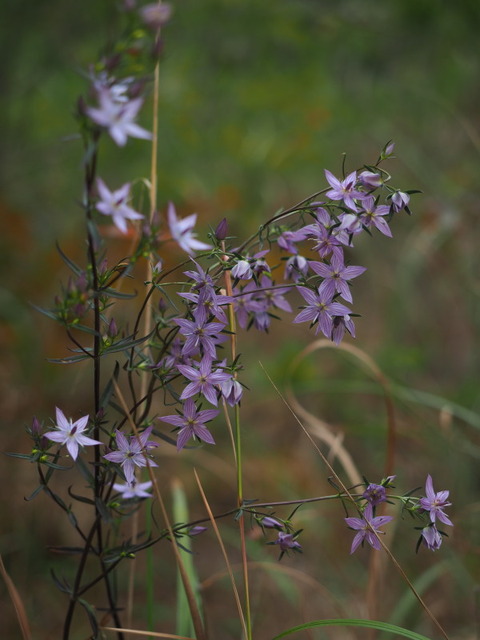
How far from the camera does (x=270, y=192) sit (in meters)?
3.67

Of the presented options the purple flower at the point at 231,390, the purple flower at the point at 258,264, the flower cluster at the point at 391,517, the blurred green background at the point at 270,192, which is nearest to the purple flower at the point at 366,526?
the flower cluster at the point at 391,517

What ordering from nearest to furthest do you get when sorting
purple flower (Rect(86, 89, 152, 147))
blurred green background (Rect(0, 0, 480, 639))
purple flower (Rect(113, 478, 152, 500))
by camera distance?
1. purple flower (Rect(86, 89, 152, 147))
2. purple flower (Rect(113, 478, 152, 500))
3. blurred green background (Rect(0, 0, 480, 639))

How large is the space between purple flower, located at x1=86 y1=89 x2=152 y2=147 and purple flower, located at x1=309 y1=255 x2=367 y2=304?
1.12 feet

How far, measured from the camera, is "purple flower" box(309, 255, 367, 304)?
99 centimetres

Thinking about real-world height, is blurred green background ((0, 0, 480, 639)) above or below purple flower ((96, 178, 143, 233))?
below

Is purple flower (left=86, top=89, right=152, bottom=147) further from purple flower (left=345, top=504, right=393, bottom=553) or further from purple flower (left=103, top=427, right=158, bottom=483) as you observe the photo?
purple flower (left=345, top=504, right=393, bottom=553)

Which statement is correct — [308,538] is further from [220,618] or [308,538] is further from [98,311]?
[98,311]

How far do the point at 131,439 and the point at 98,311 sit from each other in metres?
0.21

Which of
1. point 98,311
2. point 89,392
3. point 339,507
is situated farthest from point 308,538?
point 98,311

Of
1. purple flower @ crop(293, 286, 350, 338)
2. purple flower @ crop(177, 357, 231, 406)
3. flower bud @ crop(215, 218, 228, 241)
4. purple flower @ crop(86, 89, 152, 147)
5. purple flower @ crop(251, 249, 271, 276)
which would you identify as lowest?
purple flower @ crop(177, 357, 231, 406)

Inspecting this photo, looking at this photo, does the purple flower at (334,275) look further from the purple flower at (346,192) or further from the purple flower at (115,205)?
the purple flower at (115,205)

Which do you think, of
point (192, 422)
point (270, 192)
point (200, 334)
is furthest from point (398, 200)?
point (270, 192)

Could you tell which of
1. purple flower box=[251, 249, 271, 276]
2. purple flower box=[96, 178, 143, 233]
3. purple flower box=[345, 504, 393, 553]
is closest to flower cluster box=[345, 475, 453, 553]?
purple flower box=[345, 504, 393, 553]

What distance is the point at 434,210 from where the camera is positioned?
125 inches
